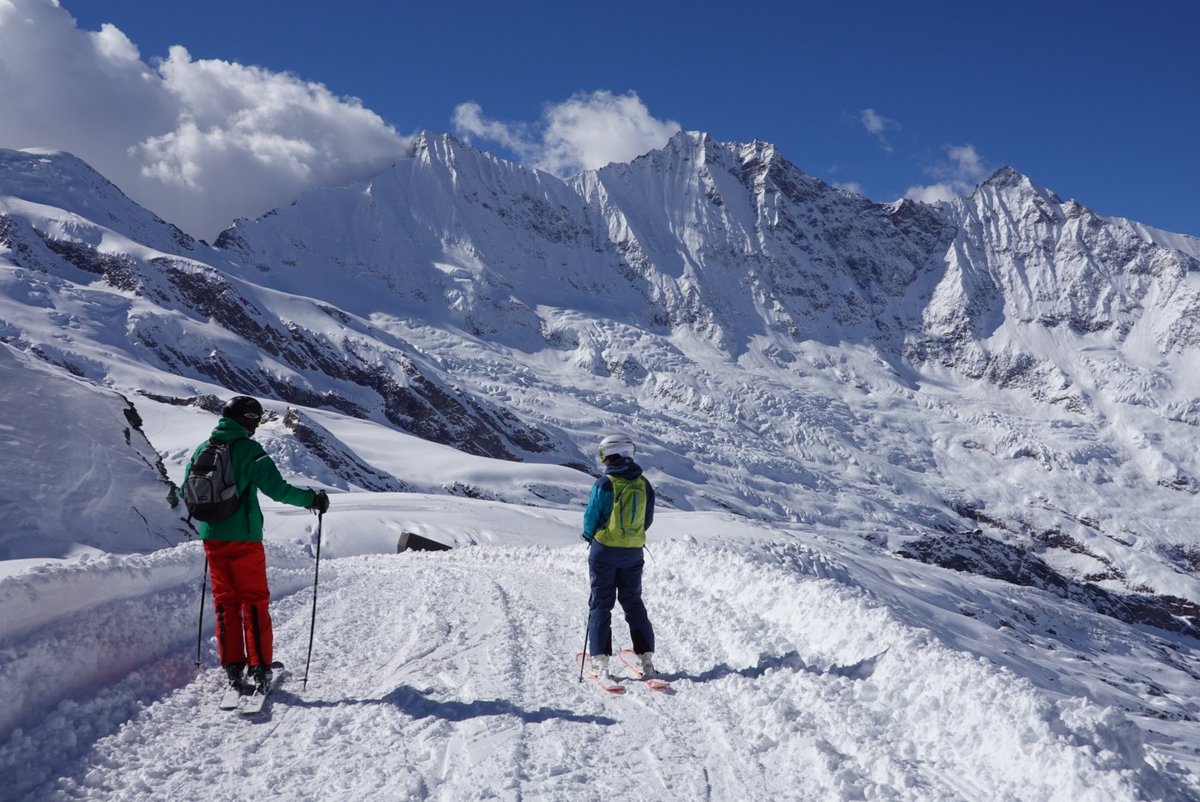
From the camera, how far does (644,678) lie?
704cm

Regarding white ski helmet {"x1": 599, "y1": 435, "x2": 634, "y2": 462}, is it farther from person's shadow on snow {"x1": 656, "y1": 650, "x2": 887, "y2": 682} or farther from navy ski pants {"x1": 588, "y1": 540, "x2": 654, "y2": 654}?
person's shadow on snow {"x1": 656, "y1": 650, "x2": 887, "y2": 682}

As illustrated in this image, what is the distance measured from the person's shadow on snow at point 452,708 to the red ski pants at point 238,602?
445 mm

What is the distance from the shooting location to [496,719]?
18.6 ft

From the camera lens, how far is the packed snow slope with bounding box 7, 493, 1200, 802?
465 cm

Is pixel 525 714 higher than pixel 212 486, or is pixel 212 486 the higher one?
pixel 212 486

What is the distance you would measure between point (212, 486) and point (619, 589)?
380 cm

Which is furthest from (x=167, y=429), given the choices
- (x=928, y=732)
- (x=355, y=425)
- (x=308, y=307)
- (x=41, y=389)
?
(x=308, y=307)

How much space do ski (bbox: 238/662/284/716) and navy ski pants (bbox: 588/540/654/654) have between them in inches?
110

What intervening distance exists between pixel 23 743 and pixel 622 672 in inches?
179

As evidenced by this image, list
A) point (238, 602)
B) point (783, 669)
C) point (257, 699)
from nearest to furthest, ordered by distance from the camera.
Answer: point (257, 699)
point (238, 602)
point (783, 669)

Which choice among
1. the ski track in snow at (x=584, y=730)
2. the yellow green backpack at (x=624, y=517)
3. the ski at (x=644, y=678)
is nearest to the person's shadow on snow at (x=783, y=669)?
the ski track in snow at (x=584, y=730)

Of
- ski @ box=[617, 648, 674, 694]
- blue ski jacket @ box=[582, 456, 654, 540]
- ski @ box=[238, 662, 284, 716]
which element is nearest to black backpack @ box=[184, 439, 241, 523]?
ski @ box=[238, 662, 284, 716]

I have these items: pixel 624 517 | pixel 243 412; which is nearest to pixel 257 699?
pixel 243 412

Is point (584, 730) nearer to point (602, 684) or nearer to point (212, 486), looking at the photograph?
point (602, 684)
